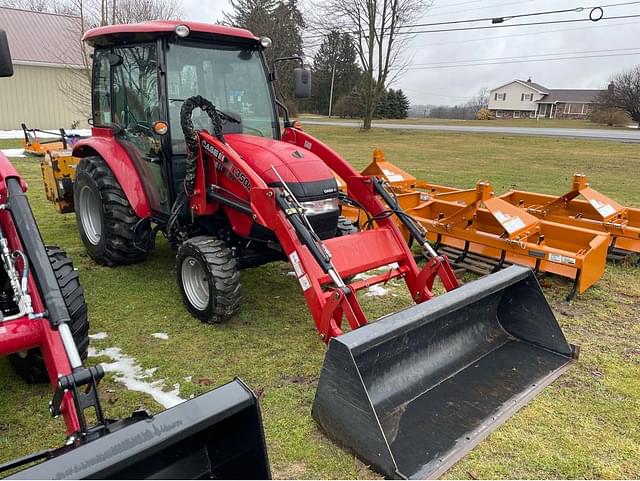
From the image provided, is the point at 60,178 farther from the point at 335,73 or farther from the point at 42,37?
the point at 335,73

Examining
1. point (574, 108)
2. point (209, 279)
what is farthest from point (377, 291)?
point (574, 108)

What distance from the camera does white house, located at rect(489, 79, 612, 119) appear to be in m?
74.7

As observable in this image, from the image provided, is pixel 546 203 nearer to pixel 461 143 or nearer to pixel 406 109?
pixel 461 143

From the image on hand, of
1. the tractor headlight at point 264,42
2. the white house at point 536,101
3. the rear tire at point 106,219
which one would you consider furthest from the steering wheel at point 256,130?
the white house at point 536,101

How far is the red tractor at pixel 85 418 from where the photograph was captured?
5.53 feet

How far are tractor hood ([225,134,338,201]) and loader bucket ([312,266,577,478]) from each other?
1380mm

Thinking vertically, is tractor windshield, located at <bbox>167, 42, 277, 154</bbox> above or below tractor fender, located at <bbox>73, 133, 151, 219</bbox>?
above

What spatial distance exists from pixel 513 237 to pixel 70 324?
3876 mm

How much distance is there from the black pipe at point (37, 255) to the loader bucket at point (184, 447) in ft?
2.19

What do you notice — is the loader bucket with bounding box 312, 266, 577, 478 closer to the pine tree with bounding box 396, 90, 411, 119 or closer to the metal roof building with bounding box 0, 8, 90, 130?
the metal roof building with bounding box 0, 8, 90, 130

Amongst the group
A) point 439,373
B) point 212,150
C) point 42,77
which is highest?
point 42,77

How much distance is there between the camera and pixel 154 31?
4.14 meters

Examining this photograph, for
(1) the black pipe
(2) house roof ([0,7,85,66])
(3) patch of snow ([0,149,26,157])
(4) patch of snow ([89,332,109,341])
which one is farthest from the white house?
(1) the black pipe

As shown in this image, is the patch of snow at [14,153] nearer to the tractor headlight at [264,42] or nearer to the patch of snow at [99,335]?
the tractor headlight at [264,42]
